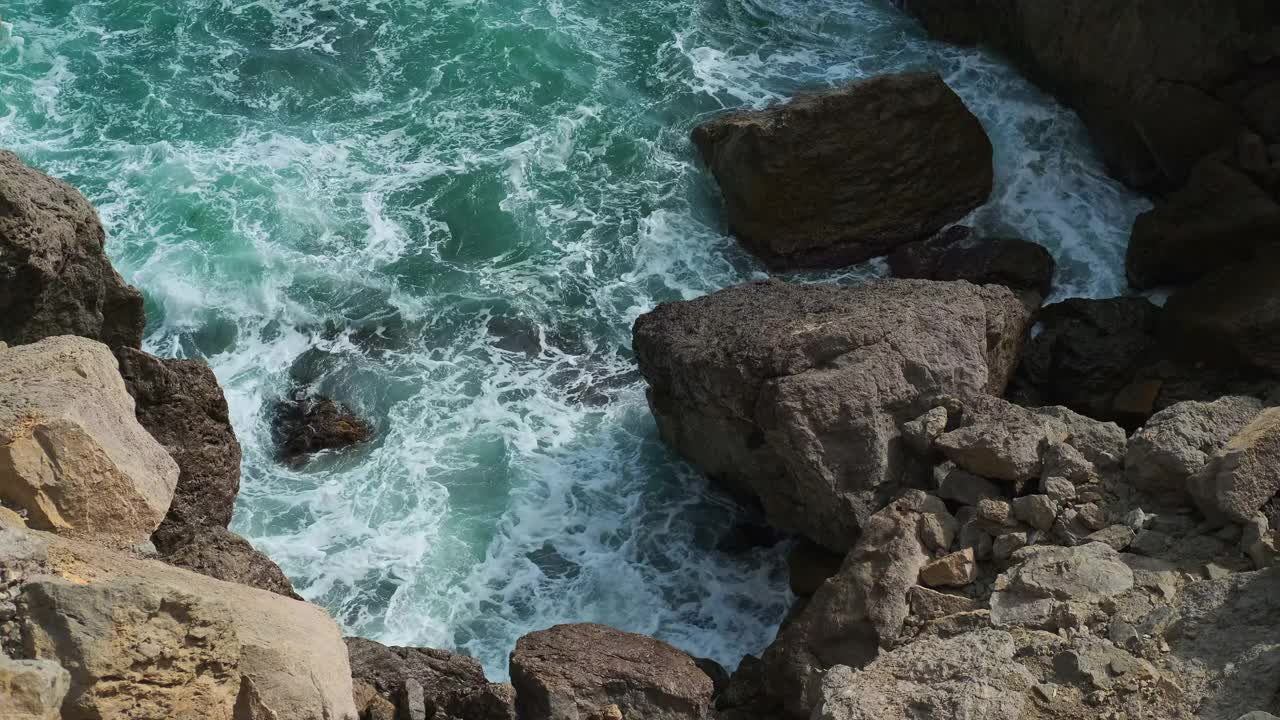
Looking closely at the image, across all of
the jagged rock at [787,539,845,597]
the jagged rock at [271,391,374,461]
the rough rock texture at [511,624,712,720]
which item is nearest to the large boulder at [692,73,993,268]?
the jagged rock at [787,539,845,597]

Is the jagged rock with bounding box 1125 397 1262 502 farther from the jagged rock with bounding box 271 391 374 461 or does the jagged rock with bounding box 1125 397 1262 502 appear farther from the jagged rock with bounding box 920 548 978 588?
the jagged rock with bounding box 271 391 374 461

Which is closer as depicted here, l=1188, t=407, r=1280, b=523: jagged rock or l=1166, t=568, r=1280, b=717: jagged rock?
l=1166, t=568, r=1280, b=717: jagged rock

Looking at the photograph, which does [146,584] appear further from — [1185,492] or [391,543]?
[1185,492]

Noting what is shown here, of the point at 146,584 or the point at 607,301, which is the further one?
the point at 607,301

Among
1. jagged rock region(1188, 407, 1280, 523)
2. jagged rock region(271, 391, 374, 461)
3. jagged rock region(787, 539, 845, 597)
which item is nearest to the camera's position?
jagged rock region(1188, 407, 1280, 523)

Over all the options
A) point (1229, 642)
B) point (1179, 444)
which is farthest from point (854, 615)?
point (1179, 444)

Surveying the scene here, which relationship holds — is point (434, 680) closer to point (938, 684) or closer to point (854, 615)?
point (854, 615)

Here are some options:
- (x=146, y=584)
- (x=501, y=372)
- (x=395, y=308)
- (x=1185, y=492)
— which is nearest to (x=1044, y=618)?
(x=1185, y=492)
